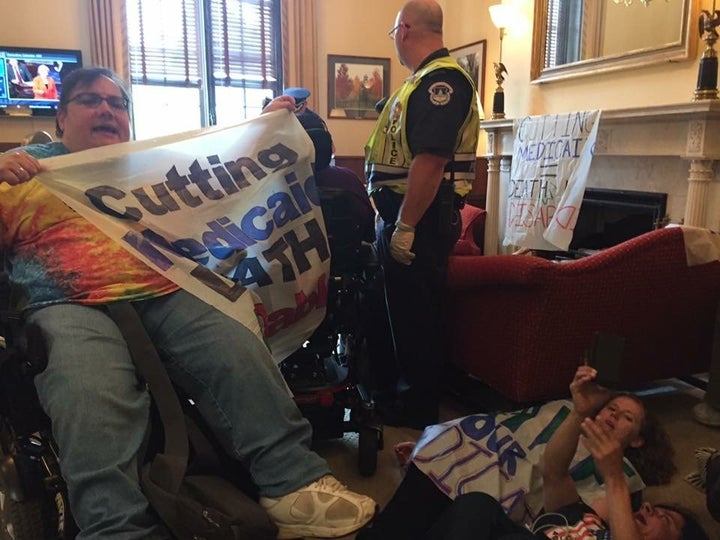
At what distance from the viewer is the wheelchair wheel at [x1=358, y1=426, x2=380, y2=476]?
178cm

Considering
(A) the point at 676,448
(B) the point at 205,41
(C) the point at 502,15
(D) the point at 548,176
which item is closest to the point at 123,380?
(A) the point at 676,448

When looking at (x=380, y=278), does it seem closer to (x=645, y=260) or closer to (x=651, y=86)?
(x=645, y=260)

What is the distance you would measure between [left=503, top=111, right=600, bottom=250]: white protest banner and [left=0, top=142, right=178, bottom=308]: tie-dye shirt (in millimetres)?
2326

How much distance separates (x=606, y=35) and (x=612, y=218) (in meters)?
0.99

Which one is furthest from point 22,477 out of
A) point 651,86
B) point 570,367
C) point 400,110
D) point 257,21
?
point 257,21

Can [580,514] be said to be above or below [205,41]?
below

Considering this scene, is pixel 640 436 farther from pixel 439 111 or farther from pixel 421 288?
pixel 439 111

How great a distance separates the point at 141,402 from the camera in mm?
1240

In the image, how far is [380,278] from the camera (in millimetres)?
2094

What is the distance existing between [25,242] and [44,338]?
0.35 m

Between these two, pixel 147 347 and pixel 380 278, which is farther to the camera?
pixel 380 278

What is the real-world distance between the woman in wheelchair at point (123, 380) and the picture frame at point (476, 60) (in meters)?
3.70

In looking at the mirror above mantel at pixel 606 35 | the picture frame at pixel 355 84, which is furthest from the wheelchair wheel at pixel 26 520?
the picture frame at pixel 355 84

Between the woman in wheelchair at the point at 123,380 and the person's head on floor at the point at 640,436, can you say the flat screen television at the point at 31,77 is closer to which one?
the woman in wheelchair at the point at 123,380
